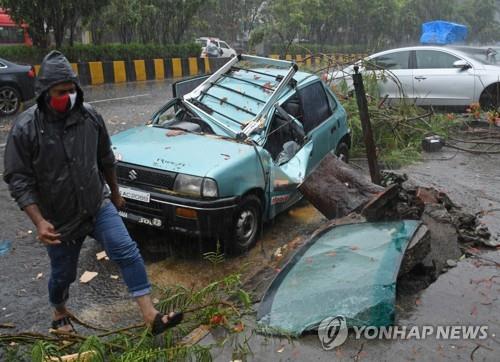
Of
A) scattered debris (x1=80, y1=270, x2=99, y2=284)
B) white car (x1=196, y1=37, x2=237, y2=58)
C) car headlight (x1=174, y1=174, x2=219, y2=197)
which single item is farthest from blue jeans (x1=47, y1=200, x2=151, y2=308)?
white car (x1=196, y1=37, x2=237, y2=58)

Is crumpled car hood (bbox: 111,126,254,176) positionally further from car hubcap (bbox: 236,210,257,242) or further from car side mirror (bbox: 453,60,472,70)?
car side mirror (bbox: 453,60,472,70)

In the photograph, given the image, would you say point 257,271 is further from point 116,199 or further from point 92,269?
point 92,269

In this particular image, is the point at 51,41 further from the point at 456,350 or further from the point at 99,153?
the point at 456,350

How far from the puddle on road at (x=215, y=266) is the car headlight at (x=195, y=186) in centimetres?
66

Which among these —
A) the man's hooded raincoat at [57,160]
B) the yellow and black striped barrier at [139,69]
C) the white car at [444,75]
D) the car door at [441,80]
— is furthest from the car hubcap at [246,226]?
the yellow and black striped barrier at [139,69]

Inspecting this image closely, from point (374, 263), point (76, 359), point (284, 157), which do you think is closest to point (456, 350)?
point (374, 263)

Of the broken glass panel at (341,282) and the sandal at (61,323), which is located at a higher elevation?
the broken glass panel at (341,282)

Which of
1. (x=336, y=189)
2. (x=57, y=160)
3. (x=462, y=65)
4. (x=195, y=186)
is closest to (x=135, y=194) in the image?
(x=195, y=186)

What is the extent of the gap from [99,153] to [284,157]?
2561mm

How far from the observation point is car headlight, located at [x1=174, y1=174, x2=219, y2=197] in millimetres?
4246

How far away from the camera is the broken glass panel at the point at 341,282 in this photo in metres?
3.15

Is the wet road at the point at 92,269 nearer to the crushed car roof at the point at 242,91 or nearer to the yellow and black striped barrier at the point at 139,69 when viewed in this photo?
the crushed car roof at the point at 242,91

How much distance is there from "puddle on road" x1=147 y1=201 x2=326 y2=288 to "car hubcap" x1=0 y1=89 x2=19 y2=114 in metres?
7.31

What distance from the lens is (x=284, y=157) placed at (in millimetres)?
5395
